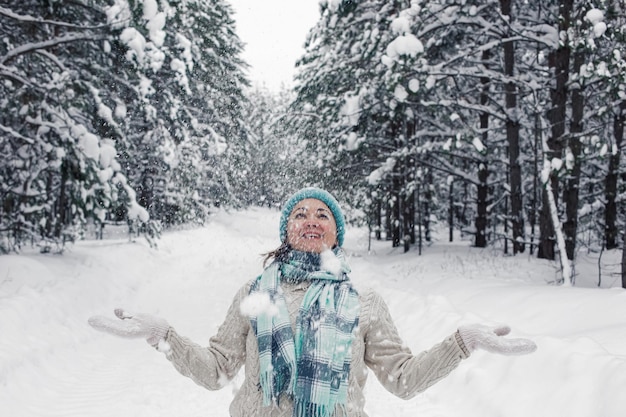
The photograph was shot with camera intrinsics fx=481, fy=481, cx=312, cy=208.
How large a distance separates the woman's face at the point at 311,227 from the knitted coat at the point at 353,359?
7.3 inches

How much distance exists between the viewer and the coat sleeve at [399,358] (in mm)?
2012

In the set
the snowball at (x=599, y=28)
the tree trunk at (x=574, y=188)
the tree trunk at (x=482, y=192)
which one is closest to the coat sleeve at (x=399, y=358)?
the snowball at (x=599, y=28)

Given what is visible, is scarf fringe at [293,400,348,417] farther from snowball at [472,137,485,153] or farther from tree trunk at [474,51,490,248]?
tree trunk at [474,51,490,248]

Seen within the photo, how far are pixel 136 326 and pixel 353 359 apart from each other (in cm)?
92

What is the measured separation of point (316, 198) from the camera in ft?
7.77

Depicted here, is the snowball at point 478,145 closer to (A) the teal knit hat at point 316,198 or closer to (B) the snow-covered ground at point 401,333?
(B) the snow-covered ground at point 401,333

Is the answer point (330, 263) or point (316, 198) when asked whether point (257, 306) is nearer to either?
→ point (330, 263)

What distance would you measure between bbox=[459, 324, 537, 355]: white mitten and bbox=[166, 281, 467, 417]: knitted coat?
0.06 meters

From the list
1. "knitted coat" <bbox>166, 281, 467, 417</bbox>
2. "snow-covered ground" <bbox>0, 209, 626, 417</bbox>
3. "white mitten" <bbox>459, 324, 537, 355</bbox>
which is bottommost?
"snow-covered ground" <bbox>0, 209, 626, 417</bbox>

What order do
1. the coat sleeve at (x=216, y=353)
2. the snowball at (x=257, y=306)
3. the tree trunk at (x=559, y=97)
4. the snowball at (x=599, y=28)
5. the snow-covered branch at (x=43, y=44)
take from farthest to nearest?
the tree trunk at (x=559, y=97) < the snow-covered branch at (x=43, y=44) < the snowball at (x=599, y=28) < the coat sleeve at (x=216, y=353) < the snowball at (x=257, y=306)

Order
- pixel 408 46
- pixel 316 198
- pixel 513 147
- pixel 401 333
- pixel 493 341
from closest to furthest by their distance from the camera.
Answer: pixel 493 341
pixel 316 198
pixel 401 333
pixel 408 46
pixel 513 147

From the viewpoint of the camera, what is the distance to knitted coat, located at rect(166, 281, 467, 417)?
6.60 feet

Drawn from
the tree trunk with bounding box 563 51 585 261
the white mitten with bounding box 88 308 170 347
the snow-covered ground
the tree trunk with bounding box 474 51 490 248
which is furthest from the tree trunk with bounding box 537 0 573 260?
the white mitten with bounding box 88 308 170 347

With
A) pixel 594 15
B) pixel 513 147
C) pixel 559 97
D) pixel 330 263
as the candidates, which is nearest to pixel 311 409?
pixel 330 263
